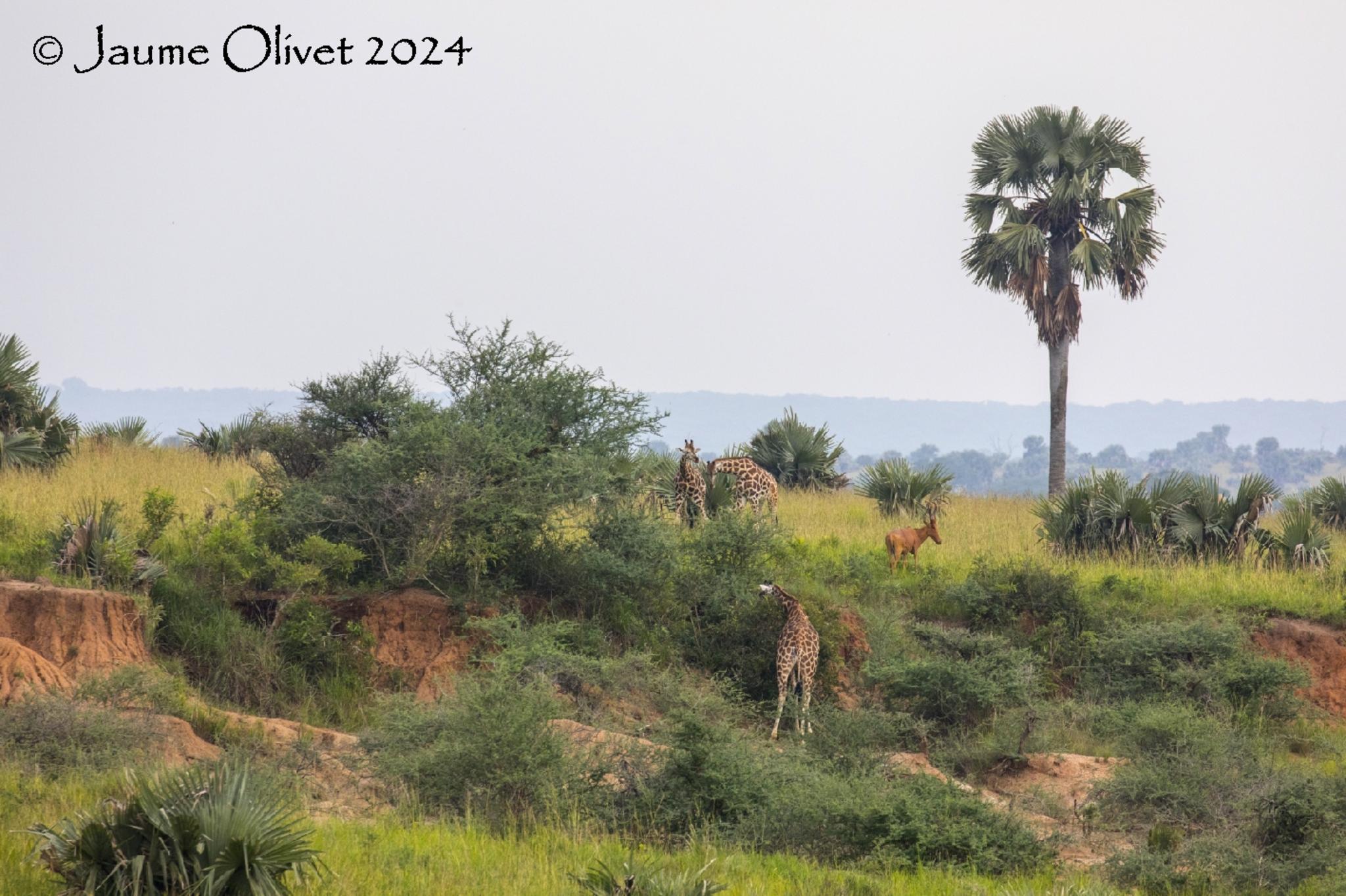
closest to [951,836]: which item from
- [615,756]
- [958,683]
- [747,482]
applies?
[615,756]

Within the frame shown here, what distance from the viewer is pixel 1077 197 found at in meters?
29.5

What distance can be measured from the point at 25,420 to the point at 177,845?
1537 cm

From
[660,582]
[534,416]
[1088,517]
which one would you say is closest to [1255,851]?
[660,582]

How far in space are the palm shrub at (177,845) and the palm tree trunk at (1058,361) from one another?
25484 millimetres

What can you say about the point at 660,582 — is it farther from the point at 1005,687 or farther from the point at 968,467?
the point at 968,467

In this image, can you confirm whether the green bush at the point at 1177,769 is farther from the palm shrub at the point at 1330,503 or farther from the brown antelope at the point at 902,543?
the palm shrub at the point at 1330,503

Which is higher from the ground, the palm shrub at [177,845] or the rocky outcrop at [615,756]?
the palm shrub at [177,845]

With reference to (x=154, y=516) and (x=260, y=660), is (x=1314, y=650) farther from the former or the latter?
(x=154, y=516)

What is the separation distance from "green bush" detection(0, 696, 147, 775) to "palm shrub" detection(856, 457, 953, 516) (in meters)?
15.0

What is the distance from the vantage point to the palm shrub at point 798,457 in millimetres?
28781

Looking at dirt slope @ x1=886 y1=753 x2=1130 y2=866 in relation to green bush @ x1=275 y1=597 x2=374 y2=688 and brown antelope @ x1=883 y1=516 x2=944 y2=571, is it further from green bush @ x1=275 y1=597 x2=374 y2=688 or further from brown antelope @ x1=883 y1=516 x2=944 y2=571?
green bush @ x1=275 y1=597 x2=374 y2=688

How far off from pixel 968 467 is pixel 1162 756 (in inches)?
5747

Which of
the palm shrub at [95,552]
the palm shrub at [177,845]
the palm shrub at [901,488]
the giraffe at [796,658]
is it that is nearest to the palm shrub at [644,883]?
the palm shrub at [177,845]

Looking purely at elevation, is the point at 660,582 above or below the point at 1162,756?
above
